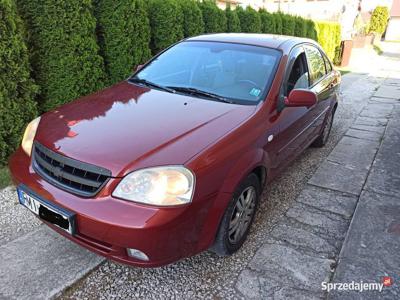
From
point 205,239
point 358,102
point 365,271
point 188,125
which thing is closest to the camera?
point 205,239

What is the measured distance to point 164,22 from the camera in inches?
230

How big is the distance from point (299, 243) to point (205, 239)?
101cm

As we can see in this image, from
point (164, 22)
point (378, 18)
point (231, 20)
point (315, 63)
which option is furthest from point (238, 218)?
point (378, 18)

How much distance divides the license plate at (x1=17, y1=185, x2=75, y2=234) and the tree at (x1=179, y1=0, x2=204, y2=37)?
5046 mm

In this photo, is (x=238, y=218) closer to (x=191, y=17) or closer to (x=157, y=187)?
(x=157, y=187)

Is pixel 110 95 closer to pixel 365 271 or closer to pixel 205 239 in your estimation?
pixel 205 239

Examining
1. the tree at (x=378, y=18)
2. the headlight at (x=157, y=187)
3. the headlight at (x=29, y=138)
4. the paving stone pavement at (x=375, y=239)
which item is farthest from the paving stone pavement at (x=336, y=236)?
the tree at (x=378, y=18)

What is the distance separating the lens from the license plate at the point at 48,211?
6.34 ft

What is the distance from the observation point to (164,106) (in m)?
2.59

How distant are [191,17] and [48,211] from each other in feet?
17.5

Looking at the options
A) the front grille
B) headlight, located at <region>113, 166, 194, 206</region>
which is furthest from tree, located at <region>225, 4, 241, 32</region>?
headlight, located at <region>113, 166, 194, 206</region>

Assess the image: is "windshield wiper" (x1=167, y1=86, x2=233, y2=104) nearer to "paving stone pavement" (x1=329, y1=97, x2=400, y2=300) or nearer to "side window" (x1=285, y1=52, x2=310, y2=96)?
"side window" (x1=285, y1=52, x2=310, y2=96)

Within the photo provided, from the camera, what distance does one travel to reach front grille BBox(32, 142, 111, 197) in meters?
1.92

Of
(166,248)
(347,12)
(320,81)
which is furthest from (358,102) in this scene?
(347,12)
